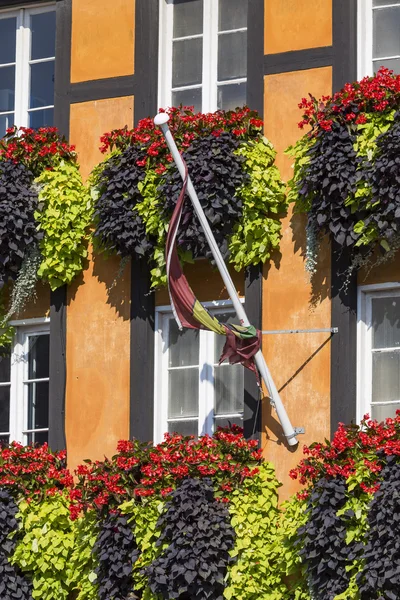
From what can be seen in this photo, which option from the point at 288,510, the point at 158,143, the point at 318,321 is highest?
the point at 158,143

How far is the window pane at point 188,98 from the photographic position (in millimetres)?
22141

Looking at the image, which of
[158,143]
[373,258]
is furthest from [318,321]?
[158,143]

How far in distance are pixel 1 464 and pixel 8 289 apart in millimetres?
1689

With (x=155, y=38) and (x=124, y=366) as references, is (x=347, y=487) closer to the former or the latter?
(x=124, y=366)

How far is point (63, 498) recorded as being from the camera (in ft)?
70.3

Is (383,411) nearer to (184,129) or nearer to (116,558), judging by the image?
(116,558)

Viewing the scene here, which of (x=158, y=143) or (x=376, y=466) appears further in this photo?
(x=158, y=143)

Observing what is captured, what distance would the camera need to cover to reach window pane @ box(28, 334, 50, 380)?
22297 millimetres

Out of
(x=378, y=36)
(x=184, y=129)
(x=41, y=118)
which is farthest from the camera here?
(x=41, y=118)

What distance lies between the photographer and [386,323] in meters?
20.7

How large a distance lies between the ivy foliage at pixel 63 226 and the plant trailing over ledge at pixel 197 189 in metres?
0.28

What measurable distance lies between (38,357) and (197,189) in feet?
7.83

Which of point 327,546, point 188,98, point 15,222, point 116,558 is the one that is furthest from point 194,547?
point 188,98

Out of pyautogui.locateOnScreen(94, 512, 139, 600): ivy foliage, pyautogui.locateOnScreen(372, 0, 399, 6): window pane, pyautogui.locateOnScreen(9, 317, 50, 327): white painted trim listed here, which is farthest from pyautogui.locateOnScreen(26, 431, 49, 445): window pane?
pyautogui.locateOnScreen(372, 0, 399, 6): window pane
